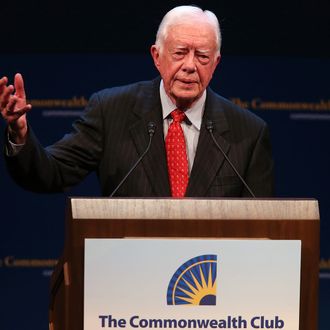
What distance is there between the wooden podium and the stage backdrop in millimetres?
2025

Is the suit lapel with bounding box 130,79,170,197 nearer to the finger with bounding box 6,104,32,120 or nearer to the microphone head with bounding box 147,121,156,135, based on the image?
the microphone head with bounding box 147,121,156,135

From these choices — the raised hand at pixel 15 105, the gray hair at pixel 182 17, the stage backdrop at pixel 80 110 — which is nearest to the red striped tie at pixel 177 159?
the gray hair at pixel 182 17

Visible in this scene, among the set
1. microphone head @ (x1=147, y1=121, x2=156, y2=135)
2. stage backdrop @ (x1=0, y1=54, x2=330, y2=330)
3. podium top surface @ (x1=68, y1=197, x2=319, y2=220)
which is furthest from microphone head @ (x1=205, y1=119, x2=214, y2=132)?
stage backdrop @ (x1=0, y1=54, x2=330, y2=330)

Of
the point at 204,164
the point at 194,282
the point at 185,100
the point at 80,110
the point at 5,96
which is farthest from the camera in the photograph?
the point at 80,110

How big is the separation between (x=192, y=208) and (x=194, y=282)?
0.54 feet

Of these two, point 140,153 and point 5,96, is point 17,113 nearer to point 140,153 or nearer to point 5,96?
point 5,96

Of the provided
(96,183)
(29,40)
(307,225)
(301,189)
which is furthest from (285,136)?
(307,225)

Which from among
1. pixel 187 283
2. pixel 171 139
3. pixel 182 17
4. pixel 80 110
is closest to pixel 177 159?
pixel 171 139

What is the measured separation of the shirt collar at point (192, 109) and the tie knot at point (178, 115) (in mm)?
10

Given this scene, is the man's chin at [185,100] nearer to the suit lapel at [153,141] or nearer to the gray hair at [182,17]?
the suit lapel at [153,141]

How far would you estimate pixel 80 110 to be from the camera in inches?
157

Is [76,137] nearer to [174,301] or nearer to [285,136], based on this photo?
[174,301]

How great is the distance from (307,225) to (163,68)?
0.83 meters

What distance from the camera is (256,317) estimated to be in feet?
6.48
